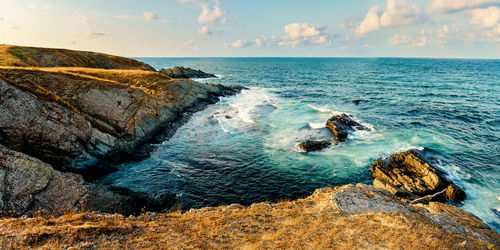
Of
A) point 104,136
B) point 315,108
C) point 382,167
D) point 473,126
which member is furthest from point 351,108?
point 104,136

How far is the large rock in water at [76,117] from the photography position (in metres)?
21.2

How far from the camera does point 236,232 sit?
12312mm

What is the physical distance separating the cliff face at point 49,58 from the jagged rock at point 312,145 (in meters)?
55.9

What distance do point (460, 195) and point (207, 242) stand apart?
2349 centimetres

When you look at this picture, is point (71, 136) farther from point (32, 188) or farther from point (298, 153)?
point (298, 153)

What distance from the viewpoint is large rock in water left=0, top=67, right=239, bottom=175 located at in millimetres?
21250

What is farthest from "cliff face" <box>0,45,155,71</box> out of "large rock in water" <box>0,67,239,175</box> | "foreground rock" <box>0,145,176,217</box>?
"foreground rock" <box>0,145,176,217</box>

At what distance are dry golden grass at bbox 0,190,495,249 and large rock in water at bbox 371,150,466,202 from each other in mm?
9192

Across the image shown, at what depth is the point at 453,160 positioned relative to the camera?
26.9 m

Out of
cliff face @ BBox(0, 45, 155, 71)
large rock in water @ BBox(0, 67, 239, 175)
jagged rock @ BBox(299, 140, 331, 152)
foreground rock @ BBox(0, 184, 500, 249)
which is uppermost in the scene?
cliff face @ BBox(0, 45, 155, 71)

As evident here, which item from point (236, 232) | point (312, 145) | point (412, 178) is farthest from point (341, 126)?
point (236, 232)

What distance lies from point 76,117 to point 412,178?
37.6 m

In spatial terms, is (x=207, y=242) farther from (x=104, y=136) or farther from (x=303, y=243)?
(x=104, y=136)

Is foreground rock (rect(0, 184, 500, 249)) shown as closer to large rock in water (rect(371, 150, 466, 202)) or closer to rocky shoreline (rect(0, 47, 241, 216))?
rocky shoreline (rect(0, 47, 241, 216))
